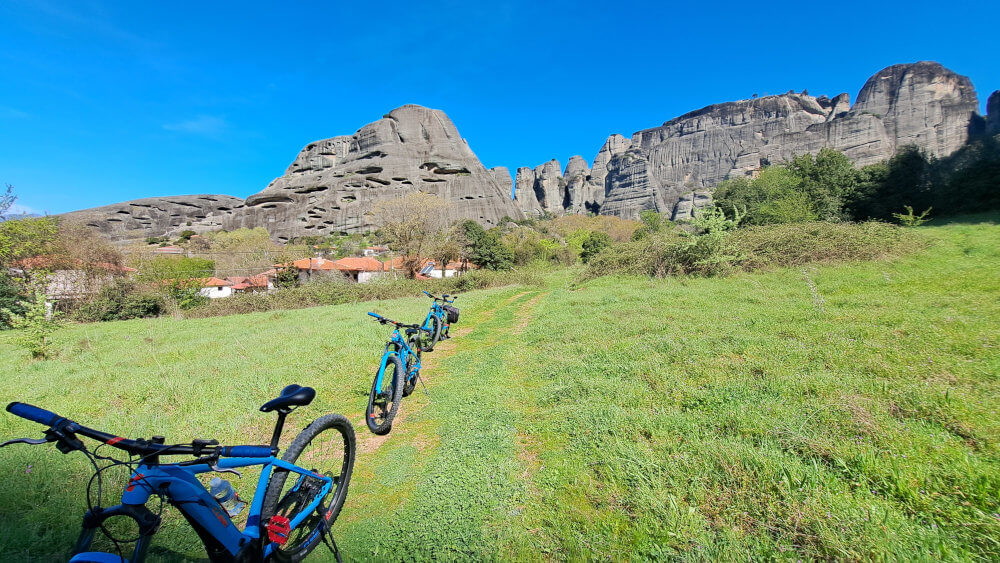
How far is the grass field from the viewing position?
201cm

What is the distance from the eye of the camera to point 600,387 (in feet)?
13.6

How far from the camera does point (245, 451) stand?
5.99 ft

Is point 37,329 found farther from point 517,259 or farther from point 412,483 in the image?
point 517,259

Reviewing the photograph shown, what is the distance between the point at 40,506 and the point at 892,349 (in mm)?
8250

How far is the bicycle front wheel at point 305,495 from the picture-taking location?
2058 millimetres

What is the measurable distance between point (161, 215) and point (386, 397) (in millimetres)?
96257

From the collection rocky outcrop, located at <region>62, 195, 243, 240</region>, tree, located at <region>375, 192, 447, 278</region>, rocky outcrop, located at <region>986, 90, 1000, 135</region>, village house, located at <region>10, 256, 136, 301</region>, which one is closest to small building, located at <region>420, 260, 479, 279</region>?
tree, located at <region>375, 192, 447, 278</region>

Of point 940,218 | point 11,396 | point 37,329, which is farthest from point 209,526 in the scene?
point 940,218

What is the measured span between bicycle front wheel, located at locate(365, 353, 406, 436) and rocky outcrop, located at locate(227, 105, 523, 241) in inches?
2379

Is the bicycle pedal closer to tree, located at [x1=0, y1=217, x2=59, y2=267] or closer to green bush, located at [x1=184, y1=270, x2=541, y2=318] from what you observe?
green bush, located at [x1=184, y1=270, x2=541, y2=318]

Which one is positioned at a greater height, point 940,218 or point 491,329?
point 940,218

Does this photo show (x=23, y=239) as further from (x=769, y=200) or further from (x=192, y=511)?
(x=769, y=200)

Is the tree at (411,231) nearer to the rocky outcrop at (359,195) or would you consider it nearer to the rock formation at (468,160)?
the rock formation at (468,160)

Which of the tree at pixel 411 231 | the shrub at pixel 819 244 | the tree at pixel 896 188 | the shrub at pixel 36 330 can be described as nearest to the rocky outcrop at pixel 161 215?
the tree at pixel 411 231
